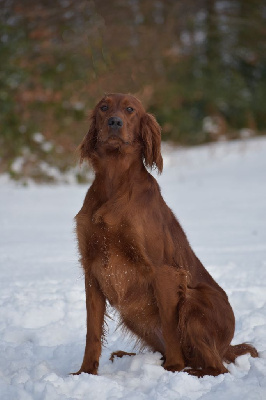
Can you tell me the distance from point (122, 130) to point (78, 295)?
156 cm

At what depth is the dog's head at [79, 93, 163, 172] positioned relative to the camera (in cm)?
298

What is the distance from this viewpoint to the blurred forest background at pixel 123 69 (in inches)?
397

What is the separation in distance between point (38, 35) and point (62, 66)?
0.64 meters

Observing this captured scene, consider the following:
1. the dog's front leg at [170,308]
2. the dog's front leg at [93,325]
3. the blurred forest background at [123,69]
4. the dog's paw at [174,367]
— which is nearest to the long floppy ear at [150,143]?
the dog's front leg at [170,308]

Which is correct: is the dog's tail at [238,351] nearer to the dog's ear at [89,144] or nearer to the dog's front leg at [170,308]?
the dog's front leg at [170,308]

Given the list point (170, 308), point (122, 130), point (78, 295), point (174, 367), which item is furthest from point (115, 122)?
point (78, 295)

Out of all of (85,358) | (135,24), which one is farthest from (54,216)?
(135,24)

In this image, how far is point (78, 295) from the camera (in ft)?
13.6

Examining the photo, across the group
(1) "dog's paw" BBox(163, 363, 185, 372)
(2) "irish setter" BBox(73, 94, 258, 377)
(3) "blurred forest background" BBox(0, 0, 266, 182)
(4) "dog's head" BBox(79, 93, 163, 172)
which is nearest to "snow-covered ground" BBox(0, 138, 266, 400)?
(1) "dog's paw" BBox(163, 363, 185, 372)

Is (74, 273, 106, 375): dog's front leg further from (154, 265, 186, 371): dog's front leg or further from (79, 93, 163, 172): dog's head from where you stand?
(79, 93, 163, 172): dog's head

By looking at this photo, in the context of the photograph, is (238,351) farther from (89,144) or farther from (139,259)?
(89,144)

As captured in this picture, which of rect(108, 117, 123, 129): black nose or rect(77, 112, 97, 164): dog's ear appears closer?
rect(108, 117, 123, 129): black nose

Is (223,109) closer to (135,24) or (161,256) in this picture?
(135,24)

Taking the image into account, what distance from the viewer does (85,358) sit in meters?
2.99
